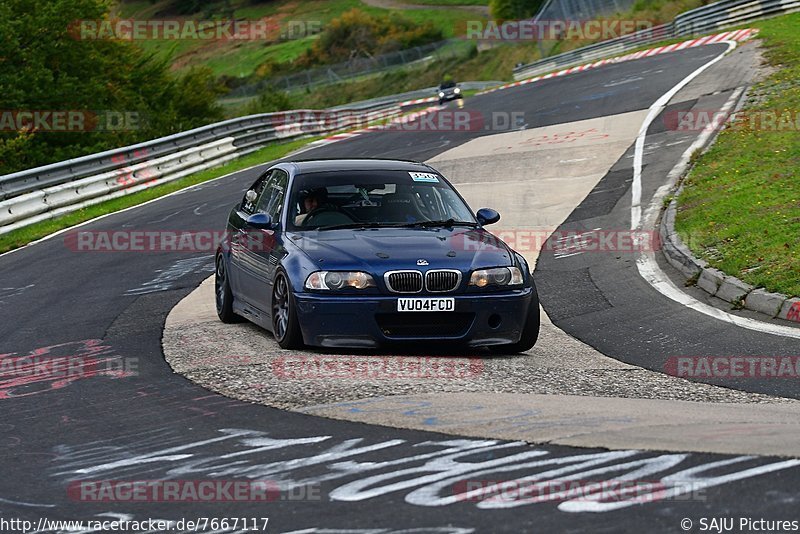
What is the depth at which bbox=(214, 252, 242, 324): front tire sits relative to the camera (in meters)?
11.8

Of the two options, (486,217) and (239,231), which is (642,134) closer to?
(486,217)

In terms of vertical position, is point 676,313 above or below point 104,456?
below

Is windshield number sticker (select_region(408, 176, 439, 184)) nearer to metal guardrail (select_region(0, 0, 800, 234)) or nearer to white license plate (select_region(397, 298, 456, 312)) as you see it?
white license plate (select_region(397, 298, 456, 312))

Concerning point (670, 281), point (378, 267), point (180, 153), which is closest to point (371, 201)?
point (378, 267)

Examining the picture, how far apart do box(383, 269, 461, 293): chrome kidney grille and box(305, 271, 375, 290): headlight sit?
15 centimetres

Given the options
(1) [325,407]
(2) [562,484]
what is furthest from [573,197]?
(2) [562,484]

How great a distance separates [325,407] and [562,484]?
2.27 m

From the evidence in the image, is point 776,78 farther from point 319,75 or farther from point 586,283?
point 319,75

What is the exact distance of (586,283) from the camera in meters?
14.0

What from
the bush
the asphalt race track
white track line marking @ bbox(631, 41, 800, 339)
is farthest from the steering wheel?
the bush

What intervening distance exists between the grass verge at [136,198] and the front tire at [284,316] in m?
10.5

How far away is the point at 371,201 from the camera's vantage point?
10844 mm

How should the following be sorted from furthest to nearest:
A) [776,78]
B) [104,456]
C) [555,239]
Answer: [776,78], [555,239], [104,456]

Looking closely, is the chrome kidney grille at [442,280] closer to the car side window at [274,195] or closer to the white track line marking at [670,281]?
the car side window at [274,195]
